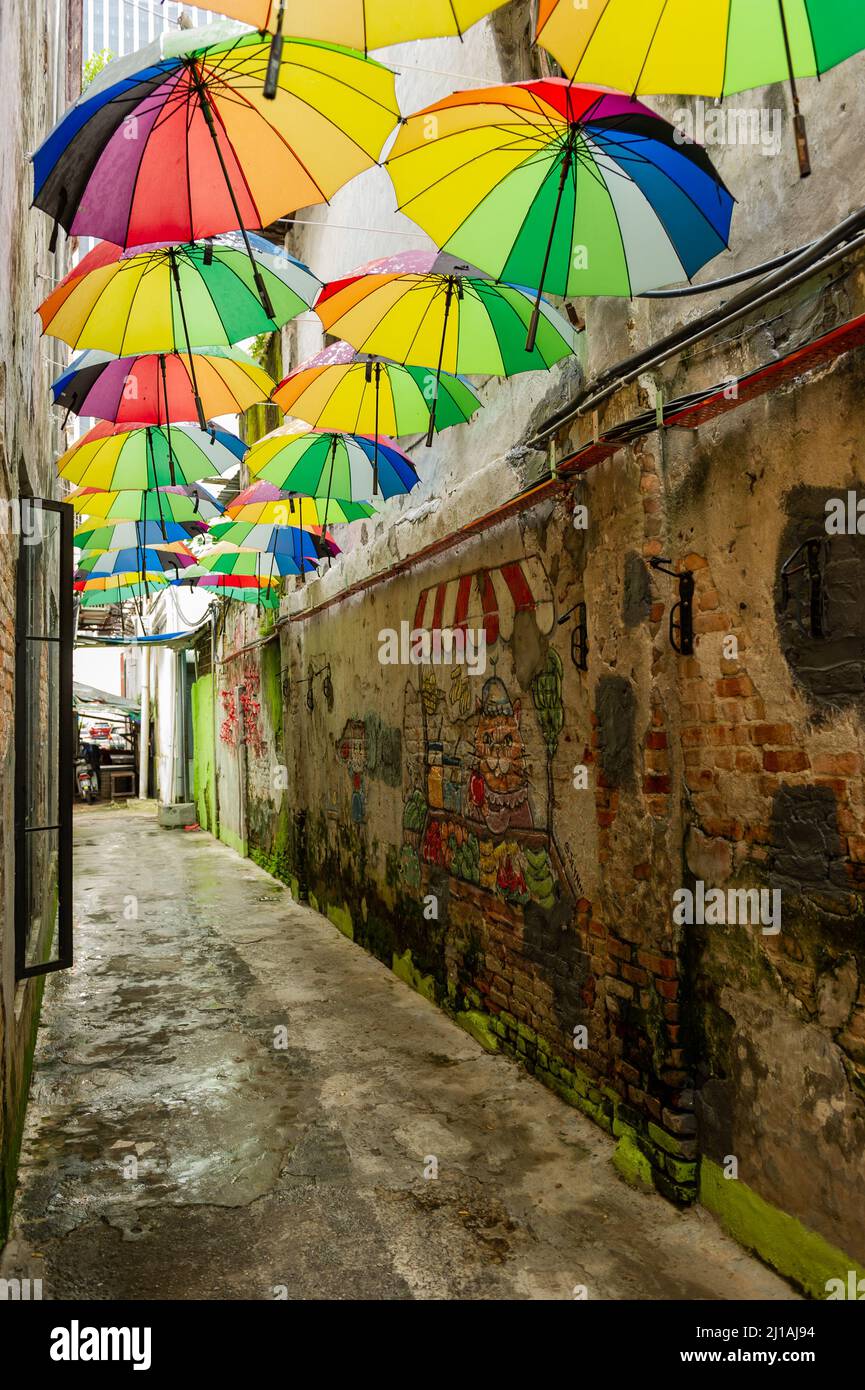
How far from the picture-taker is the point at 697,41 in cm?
239

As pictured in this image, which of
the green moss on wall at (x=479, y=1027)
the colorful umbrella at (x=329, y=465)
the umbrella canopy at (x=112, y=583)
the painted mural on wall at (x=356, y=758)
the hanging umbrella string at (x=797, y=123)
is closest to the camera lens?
the hanging umbrella string at (x=797, y=123)

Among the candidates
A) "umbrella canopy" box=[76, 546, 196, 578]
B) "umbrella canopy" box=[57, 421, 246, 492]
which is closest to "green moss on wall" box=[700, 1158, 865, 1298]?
"umbrella canopy" box=[57, 421, 246, 492]

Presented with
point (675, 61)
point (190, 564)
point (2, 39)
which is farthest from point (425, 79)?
point (190, 564)

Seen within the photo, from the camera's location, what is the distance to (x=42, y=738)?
6348mm

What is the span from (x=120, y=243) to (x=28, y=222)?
1769 millimetres

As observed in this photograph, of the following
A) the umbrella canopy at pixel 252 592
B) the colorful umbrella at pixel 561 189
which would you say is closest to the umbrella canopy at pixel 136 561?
the umbrella canopy at pixel 252 592

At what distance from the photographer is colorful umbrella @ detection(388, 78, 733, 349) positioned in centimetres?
282

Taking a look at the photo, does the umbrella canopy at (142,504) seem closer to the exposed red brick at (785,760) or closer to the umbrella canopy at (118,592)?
the umbrella canopy at (118,592)

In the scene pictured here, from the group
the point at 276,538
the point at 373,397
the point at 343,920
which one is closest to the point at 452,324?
the point at 373,397

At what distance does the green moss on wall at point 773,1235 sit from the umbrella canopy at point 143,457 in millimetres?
4933

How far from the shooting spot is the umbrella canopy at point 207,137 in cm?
283

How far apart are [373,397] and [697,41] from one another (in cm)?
285

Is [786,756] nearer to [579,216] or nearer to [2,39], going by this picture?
[579,216]

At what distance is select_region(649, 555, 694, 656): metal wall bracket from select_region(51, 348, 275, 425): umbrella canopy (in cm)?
290
